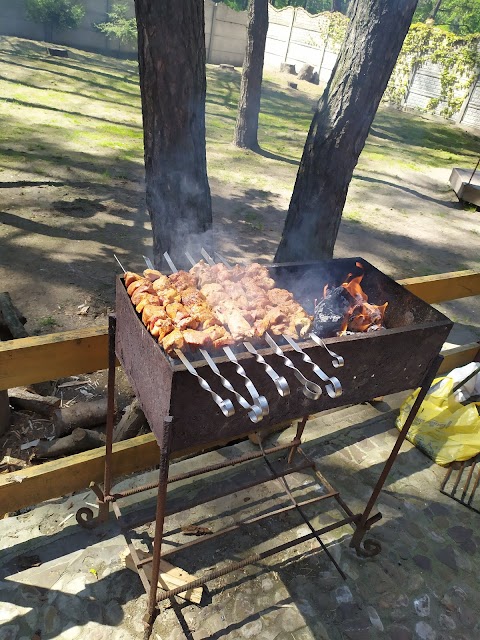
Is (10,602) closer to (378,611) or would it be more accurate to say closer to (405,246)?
(378,611)

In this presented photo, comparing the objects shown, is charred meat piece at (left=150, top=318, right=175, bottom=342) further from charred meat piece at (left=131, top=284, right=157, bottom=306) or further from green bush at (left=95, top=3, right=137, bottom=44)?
green bush at (left=95, top=3, right=137, bottom=44)

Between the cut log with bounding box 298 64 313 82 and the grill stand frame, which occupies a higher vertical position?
the cut log with bounding box 298 64 313 82

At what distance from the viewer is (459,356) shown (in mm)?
4594

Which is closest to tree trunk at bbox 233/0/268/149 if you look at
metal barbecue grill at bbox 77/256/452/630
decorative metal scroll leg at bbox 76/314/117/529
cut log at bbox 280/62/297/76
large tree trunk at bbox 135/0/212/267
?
large tree trunk at bbox 135/0/212/267

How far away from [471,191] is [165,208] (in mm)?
10635

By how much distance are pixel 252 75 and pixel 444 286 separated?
10095 millimetres

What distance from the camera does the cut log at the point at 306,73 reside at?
2597 cm

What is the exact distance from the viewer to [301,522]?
3.32 meters

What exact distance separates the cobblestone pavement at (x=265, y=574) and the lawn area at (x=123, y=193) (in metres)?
2.95

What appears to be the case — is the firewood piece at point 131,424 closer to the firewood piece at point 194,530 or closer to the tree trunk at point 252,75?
the firewood piece at point 194,530

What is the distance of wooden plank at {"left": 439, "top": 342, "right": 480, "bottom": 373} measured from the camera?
Answer: 14.8 feet

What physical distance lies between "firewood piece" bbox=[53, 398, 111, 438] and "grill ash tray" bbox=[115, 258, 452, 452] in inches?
61.2

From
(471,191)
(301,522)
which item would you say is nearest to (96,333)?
(301,522)

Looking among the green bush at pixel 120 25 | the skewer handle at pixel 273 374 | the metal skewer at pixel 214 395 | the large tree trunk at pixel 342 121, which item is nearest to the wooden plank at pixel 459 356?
the large tree trunk at pixel 342 121
